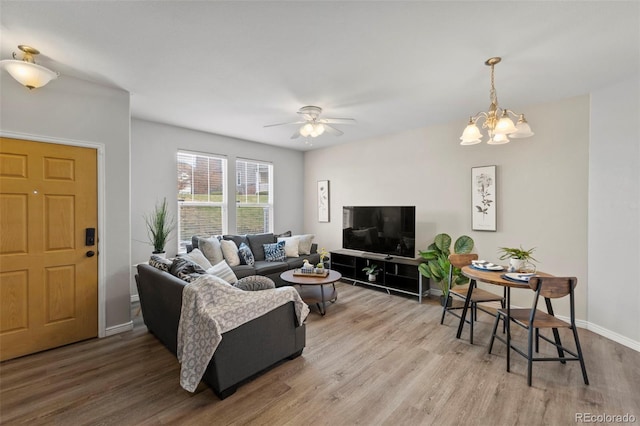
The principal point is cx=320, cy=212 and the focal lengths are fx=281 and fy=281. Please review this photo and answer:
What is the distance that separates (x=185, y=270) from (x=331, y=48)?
7.57ft

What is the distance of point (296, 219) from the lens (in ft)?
21.0

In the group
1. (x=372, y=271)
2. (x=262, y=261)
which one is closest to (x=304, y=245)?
(x=262, y=261)

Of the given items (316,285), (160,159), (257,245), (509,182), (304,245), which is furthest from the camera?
(304,245)

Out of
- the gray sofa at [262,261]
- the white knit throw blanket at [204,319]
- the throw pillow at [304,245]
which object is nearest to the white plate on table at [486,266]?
the white knit throw blanket at [204,319]

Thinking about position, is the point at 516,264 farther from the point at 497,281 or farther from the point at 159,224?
the point at 159,224

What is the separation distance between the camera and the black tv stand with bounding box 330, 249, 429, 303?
14.3 ft

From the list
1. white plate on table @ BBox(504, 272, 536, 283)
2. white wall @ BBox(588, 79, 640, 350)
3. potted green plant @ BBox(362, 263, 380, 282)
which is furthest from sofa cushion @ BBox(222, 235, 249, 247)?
white wall @ BBox(588, 79, 640, 350)

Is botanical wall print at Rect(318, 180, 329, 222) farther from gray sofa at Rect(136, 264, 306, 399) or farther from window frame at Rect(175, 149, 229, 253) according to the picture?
gray sofa at Rect(136, 264, 306, 399)

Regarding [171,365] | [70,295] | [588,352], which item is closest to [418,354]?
[588,352]

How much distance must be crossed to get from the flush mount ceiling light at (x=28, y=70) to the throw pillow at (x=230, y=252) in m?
2.75

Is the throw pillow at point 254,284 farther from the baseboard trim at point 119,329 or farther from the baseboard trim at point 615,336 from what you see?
the baseboard trim at point 615,336

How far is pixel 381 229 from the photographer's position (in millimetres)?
4723

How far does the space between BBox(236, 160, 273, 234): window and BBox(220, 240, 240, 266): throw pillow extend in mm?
901

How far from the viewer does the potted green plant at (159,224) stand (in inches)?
152
